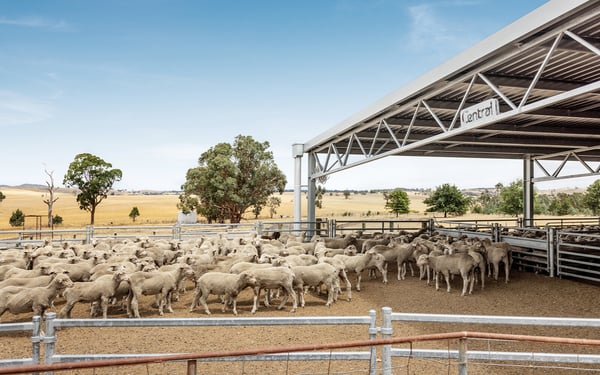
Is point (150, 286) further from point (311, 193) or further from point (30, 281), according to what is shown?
point (311, 193)

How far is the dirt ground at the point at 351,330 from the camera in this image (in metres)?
5.59

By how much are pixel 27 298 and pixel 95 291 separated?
41.3 inches

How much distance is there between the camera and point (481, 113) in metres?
9.58

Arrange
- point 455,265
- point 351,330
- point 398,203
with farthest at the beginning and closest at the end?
point 398,203 < point 455,265 < point 351,330

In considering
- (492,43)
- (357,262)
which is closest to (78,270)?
(357,262)

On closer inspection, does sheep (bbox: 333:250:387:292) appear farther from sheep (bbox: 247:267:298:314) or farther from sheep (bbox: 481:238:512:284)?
sheep (bbox: 481:238:512:284)

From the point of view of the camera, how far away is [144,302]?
927cm

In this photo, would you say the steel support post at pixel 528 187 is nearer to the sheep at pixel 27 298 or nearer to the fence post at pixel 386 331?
the fence post at pixel 386 331

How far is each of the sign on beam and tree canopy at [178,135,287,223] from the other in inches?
1086

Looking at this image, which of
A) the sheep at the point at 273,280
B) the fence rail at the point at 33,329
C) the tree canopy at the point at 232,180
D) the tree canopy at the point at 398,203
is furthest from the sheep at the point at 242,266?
the tree canopy at the point at 398,203

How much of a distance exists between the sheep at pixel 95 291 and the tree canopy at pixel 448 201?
78.6 meters

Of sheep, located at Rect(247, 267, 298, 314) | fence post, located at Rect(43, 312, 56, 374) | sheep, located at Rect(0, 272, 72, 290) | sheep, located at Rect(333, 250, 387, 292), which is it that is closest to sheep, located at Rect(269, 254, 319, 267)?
sheep, located at Rect(333, 250, 387, 292)

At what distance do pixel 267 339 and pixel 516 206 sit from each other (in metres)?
79.9

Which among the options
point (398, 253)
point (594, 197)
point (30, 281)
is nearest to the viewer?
point (30, 281)
